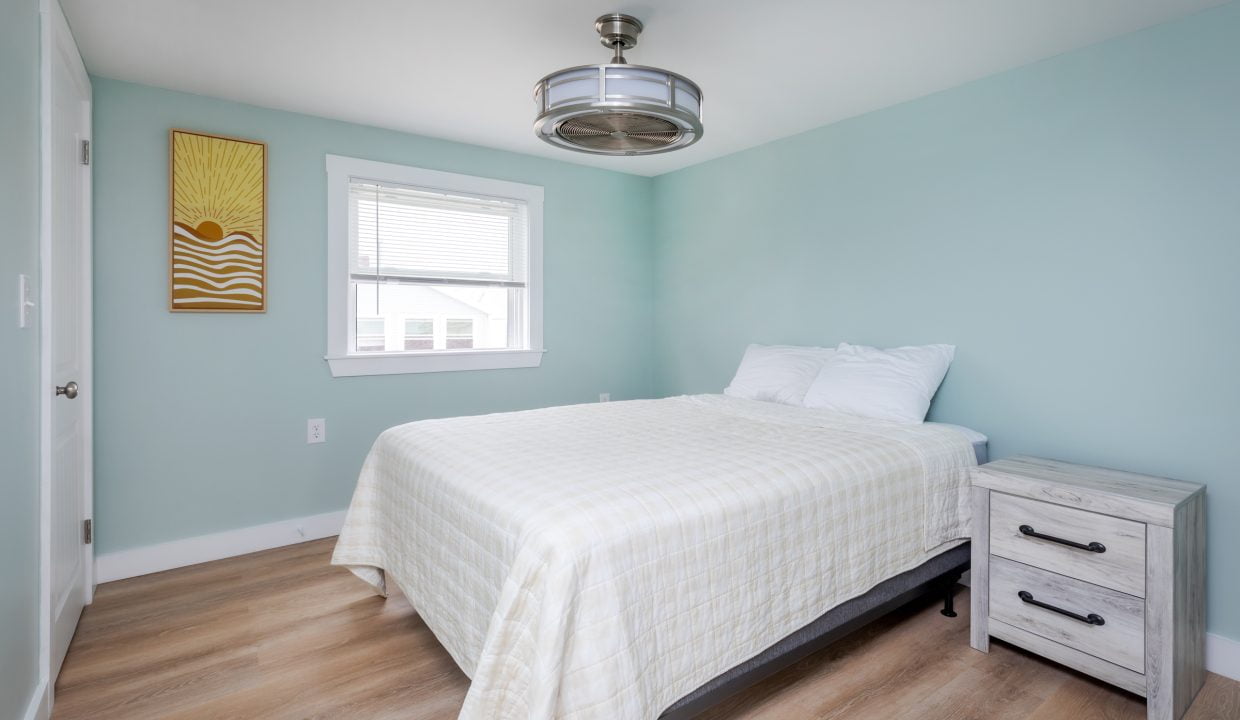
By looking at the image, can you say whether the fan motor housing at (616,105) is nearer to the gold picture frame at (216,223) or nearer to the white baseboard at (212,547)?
the gold picture frame at (216,223)

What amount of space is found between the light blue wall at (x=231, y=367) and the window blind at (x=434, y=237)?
0.59 ft

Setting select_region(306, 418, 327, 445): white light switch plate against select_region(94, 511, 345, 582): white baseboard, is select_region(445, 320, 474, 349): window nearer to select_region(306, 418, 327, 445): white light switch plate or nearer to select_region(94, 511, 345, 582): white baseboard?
select_region(306, 418, 327, 445): white light switch plate

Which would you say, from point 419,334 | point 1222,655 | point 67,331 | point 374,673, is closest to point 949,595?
point 1222,655

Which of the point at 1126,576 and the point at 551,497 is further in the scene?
the point at 1126,576

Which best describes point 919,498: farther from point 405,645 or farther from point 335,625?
point 335,625

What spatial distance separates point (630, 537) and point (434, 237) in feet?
9.03

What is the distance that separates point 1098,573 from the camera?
6.20 feet

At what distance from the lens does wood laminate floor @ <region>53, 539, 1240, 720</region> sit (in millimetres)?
1825

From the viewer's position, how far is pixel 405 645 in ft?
7.13

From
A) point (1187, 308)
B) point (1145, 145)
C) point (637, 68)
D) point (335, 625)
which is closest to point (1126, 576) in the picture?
point (1187, 308)

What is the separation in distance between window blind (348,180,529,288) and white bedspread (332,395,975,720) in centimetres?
140

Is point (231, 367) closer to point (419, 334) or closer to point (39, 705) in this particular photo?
point (419, 334)

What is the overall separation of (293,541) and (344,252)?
1555 mm

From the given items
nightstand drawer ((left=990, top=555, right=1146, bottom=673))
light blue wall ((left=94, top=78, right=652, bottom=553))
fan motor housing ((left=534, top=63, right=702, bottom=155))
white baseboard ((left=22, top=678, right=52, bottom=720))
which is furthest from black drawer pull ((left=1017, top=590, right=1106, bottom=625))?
white baseboard ((left=22, top=678, right=52, bottom=720))
